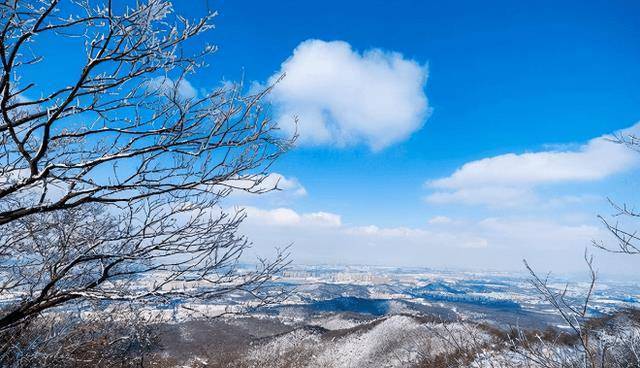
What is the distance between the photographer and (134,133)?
11.4 feet

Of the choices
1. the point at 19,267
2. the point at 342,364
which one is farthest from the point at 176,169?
the point at 342,364

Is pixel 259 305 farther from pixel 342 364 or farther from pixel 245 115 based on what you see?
pixel 342 364

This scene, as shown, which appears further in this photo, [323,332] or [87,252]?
[323,332]

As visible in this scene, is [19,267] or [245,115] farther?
[19,267]

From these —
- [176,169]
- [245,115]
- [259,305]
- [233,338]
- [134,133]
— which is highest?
[245,115]

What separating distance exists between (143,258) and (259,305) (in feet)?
3.94

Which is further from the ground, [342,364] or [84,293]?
[84,293]

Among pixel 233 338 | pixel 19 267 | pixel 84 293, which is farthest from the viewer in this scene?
pixel 233 338

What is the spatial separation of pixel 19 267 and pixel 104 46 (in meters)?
3.33

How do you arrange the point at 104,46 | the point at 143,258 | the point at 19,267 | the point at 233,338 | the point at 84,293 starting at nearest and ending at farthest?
the point at 104,46
the point at 84,293
the point at 143,258
the point at 19,267
the point at 233,338

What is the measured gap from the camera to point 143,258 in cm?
366

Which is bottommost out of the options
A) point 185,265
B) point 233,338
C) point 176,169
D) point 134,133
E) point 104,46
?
point 233,338

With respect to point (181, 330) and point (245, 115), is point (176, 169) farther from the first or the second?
point (181, 330)

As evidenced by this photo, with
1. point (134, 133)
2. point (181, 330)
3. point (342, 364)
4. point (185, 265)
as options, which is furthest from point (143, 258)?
point (181, 330)
